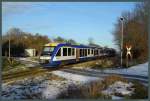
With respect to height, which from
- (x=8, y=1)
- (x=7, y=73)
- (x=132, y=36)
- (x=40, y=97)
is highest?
(x=8, y=1)

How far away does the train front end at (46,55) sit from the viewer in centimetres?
1080

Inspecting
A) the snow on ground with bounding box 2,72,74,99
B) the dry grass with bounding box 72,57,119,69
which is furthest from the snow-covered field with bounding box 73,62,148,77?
the snow on ground with bounding box 2,72,74,99

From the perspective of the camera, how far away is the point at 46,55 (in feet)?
35.6

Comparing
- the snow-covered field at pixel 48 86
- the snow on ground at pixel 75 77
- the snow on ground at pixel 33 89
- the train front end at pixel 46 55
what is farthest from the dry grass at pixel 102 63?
the snow on ground at pixel 33 89

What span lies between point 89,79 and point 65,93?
2.96ft

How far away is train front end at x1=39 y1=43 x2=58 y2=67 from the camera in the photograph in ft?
35.4

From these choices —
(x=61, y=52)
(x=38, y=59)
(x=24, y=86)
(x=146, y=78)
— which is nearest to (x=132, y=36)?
(x=146, y=78)

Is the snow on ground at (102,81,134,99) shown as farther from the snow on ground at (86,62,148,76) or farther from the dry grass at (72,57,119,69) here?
the dry grass at (72,57,119,69)

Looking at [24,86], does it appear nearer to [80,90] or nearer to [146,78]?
[80,90]

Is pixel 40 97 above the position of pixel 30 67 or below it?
below

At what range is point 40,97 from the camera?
10.4m

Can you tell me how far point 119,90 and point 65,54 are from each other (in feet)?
7.05

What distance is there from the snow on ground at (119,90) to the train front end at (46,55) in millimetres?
2000

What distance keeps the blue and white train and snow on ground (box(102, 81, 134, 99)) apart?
113 centimetres
